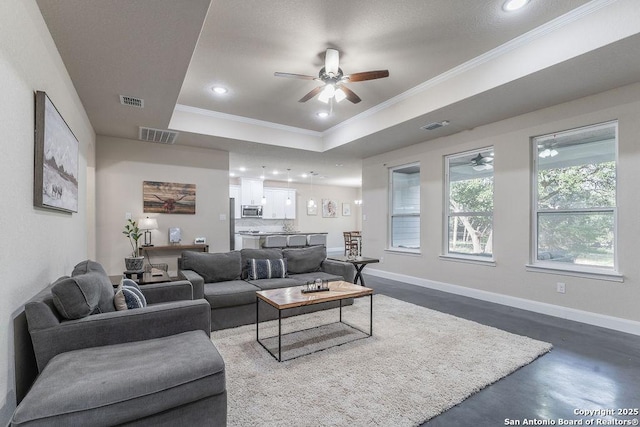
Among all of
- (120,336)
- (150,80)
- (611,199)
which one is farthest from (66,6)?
(611,199)

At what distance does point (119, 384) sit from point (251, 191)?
9012mm

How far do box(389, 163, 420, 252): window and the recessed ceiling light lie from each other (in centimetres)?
335

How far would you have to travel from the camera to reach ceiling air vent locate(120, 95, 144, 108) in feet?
11.4

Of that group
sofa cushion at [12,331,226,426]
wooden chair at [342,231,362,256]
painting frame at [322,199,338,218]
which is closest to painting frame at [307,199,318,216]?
painting frame at [322,199,338,218]

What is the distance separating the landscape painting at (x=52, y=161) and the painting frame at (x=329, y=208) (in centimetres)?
957

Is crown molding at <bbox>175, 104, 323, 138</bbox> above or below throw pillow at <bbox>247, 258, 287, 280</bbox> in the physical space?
above

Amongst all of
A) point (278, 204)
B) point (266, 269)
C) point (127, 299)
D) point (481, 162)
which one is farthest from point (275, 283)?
point (278, 204)

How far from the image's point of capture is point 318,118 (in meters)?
5.33

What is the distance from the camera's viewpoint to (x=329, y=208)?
40.4 feet

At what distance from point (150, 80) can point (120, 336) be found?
2.45 meters

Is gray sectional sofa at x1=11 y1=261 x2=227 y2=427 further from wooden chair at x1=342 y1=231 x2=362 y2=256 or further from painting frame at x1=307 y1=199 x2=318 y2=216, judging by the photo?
painting frame at x1=307 y1=199 x2=318 y2=216

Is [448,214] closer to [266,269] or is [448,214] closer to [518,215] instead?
[518,215]

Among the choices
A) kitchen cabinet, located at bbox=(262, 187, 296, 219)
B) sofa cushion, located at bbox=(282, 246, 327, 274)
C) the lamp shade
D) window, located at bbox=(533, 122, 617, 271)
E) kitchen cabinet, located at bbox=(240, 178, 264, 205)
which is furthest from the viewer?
kitchen cabinet, located at bbox=(262, 187, 296, 219)

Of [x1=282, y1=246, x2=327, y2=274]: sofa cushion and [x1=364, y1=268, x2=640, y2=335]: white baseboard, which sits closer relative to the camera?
[x1=364, y1=268, x2=640, y2=335]: white baseboard
